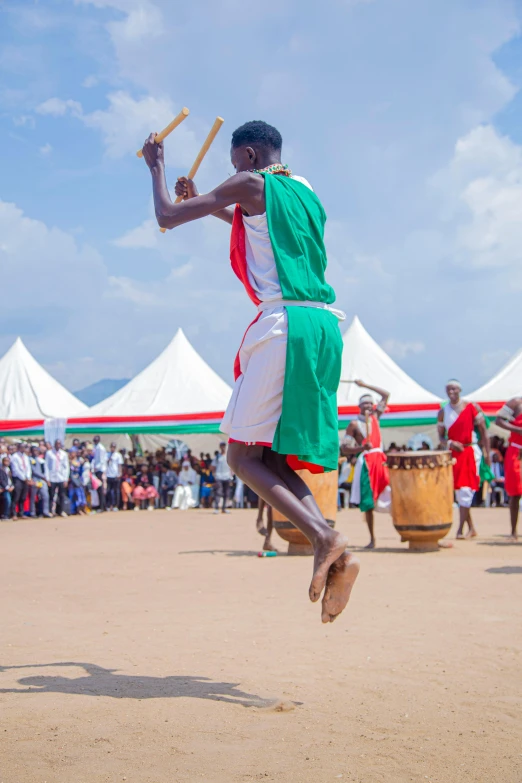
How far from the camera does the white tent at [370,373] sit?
24.2 m

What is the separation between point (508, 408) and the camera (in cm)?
1093

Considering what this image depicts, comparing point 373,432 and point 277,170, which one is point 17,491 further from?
point 277,170

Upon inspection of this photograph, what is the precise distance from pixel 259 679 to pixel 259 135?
2.49 meters

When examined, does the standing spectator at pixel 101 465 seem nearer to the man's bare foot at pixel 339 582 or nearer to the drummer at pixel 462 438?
the drummer at pixel 462 438

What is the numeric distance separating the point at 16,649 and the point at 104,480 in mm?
18428

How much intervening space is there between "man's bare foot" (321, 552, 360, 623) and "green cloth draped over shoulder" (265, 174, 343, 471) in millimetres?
410

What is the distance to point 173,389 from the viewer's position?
2692 centimetres

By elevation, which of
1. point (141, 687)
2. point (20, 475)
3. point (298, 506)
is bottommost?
point (141, 687)

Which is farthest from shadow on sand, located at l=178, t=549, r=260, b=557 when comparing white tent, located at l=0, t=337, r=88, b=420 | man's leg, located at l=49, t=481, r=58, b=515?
white tent, located at l=0, t=337, r=88, b=420

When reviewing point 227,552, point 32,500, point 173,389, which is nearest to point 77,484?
point 32,500

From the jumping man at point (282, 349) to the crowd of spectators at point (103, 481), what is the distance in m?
15.7

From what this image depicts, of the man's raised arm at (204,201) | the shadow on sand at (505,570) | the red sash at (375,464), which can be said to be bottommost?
the shadow on sand at (505,570)

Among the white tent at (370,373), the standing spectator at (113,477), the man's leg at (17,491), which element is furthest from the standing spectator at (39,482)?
the white tent at (370,373)

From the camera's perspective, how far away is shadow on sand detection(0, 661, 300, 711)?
3.43 meters
